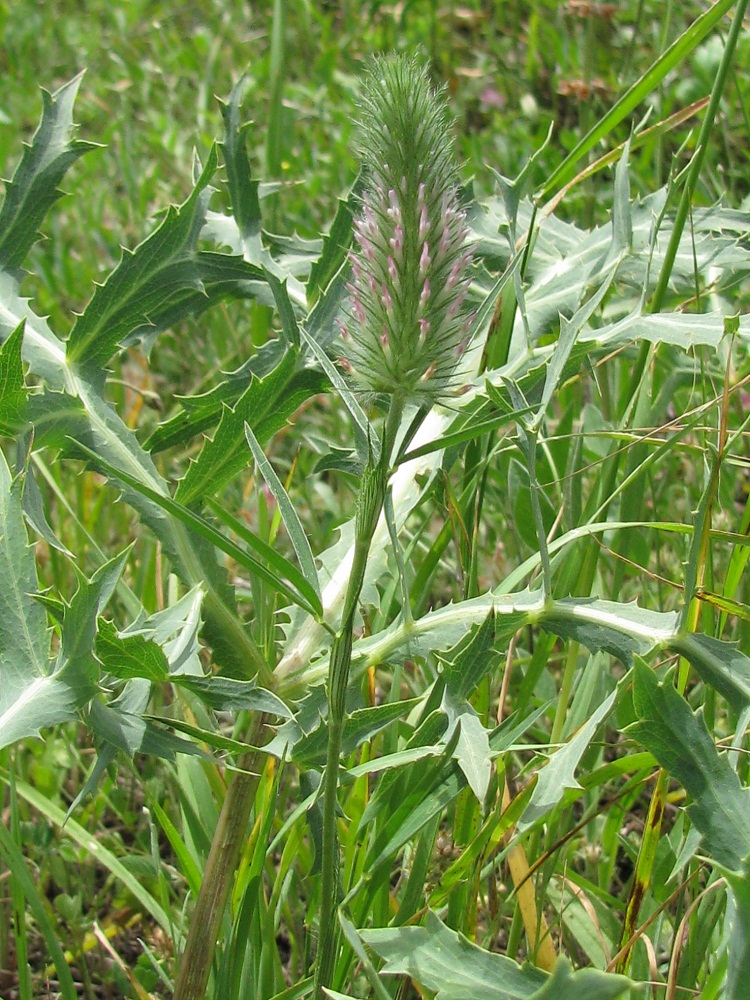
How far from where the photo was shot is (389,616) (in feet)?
5.59

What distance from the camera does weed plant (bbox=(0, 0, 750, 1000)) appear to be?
105cm

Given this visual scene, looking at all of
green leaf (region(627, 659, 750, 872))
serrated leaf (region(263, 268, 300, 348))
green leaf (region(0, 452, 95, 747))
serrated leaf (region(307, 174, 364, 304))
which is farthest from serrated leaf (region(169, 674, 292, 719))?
serrated leaf (region(307, 174, 364, 304))

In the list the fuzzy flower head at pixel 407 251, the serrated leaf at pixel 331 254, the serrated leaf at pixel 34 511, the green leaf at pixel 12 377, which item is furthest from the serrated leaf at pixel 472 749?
the serrated leaf at pixel 331 254

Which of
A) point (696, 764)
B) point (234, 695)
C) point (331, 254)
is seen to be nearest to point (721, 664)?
point (696, 764)

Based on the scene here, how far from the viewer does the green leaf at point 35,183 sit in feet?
5.22

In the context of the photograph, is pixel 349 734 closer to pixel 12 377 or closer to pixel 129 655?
pixel 129 655

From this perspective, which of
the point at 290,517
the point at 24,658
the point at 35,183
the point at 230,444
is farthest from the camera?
the point at 35,183

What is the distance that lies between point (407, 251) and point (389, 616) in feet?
2.74

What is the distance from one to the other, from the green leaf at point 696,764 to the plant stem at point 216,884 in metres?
0.45

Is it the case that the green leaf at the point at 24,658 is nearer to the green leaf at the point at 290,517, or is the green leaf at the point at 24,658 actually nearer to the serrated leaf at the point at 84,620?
the serrated leaf at the point at 84,620

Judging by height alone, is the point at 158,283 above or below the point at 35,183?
below

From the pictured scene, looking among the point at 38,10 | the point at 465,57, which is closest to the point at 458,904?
the point at 465,57

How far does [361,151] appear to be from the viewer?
1059mm

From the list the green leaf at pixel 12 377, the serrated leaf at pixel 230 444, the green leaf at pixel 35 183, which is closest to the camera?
the green leaf at pixel 12 377
